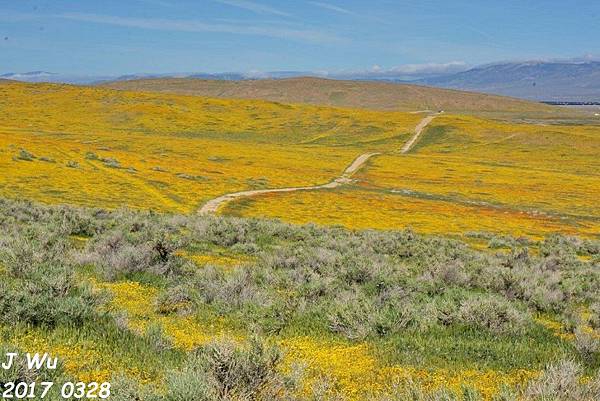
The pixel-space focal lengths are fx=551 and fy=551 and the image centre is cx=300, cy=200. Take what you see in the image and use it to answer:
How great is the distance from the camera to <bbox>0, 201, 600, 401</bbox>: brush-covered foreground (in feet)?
18.5

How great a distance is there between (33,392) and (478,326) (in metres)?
6.87

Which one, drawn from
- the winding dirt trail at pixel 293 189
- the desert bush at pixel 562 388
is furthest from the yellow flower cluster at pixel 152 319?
the winding dirt trail at pixel 293 189

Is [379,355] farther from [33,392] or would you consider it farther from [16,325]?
[16,325]

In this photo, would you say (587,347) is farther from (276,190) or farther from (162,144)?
(162,144)

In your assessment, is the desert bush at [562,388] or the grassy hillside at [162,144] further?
the grassy hillside at [162,144]

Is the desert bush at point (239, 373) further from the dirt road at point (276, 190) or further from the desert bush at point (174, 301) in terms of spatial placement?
the dirt road at point (276, 190)

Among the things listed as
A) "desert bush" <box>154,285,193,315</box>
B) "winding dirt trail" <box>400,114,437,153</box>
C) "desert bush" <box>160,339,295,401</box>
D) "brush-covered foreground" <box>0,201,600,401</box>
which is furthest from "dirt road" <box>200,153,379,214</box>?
"desert bush" <box>160,339,295,401</box>

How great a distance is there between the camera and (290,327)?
902 cm

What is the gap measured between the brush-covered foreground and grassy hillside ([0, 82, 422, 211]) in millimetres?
23185

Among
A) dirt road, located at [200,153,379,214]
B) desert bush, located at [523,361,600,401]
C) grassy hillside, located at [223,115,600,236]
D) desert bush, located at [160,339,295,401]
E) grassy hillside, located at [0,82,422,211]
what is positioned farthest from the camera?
grassy hillside, located at [0,82,422,211]

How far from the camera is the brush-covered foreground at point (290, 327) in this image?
222 inches

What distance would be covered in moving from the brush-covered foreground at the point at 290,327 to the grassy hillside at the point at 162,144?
2319 centimetres

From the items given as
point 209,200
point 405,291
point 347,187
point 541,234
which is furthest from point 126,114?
point 405,291

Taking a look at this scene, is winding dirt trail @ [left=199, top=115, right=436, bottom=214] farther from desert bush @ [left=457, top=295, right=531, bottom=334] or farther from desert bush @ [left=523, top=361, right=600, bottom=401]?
desert bush @ [left=523, top=361, right=600, bottom=401]
